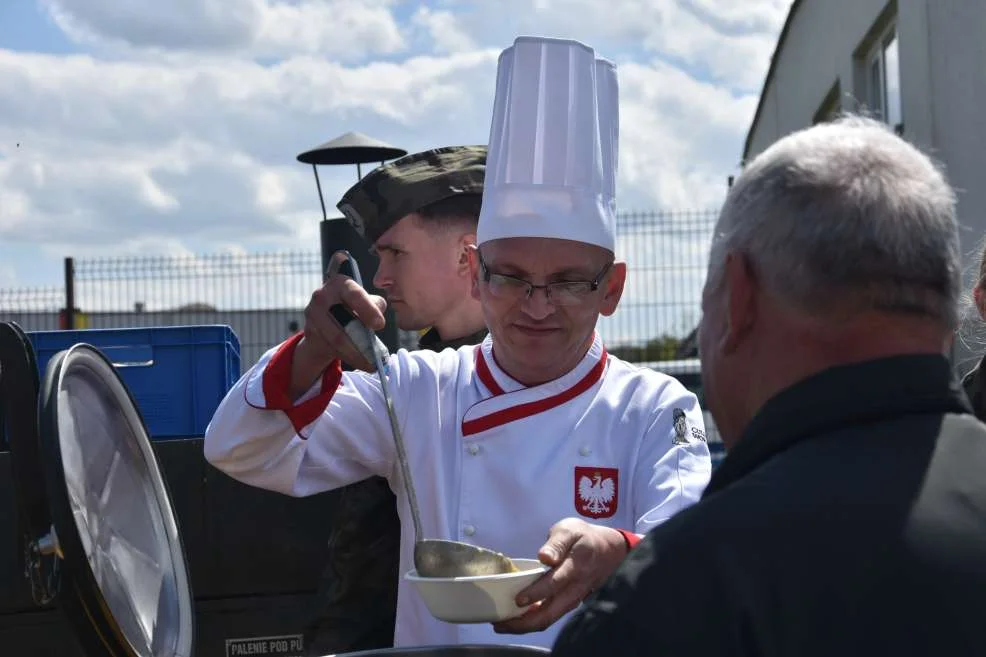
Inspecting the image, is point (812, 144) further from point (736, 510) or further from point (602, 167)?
point (602, 167)

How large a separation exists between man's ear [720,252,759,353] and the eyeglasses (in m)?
0.85

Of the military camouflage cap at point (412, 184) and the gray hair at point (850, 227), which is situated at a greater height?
the military camouflage cap at point (412, 184)

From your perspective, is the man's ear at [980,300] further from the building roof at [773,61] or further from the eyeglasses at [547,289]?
the building roof at [773,61]

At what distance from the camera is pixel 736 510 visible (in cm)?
104

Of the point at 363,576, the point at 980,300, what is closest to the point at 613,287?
the point at 363,576

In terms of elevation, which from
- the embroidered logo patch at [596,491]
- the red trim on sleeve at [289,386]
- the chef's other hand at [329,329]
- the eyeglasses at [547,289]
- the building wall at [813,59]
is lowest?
the embroidered logo patch at [596,491]

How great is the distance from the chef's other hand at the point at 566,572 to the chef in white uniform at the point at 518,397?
206 mm

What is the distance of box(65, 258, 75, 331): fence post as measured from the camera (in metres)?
Answer: 11.2

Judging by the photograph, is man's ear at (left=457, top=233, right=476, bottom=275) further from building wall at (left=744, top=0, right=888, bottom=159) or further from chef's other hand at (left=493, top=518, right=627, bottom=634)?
building wall at (left=744, top=0, right=888, bottom=159)

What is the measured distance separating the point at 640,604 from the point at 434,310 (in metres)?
1.62

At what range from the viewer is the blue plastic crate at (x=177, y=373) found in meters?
3.36

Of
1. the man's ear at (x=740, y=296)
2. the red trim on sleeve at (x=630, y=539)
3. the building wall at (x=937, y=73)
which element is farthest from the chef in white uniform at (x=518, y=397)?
the building wall at (x=937, y=73)

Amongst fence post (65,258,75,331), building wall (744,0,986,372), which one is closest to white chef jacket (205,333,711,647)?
building wall (744,0,986,372)

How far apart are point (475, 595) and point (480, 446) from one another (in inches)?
20.5
